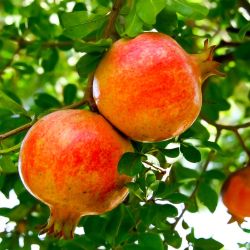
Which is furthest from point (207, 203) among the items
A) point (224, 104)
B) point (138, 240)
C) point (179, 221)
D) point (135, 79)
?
point (135, 79)

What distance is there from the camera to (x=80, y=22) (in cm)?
178

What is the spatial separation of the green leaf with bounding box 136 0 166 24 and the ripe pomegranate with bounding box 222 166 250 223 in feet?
3.61

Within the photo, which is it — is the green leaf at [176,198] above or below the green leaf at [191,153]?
below

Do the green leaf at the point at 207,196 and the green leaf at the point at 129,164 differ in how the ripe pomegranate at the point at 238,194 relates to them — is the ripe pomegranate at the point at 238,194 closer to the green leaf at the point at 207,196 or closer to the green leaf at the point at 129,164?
the green leaf at the point at 207,196

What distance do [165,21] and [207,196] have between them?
995mm

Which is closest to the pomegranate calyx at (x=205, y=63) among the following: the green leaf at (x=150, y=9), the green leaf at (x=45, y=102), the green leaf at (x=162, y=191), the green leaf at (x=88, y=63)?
the green leaf at (x=150, y=9)

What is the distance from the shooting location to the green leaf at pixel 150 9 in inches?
61.8

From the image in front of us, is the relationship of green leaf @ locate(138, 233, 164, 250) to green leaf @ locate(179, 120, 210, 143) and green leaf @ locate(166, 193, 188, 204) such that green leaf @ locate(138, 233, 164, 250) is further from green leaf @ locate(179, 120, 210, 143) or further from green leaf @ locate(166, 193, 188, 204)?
green leaf @ locate(179, 120, 210, 143)

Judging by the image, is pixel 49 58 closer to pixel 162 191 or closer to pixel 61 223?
pixel 162 191

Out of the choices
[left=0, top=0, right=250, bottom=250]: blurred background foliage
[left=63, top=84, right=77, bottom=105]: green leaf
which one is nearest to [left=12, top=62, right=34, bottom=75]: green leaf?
[left=0, top=0, right=250, bottom=250]: blurred background foliage

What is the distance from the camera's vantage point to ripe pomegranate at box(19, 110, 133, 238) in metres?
1.46

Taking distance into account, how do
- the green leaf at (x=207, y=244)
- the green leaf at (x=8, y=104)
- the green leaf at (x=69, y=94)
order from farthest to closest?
the green leaf at (x=69, y=94) < the green leaf at (x=207, y=244) < the green leaf at (x=8, y=104)

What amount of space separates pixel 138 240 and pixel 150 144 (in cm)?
29

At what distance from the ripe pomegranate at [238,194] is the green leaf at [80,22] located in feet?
3.40
